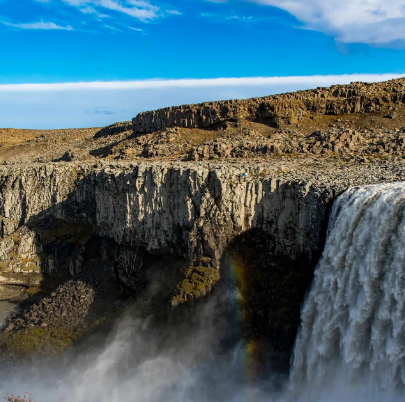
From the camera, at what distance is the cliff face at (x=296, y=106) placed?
185ft

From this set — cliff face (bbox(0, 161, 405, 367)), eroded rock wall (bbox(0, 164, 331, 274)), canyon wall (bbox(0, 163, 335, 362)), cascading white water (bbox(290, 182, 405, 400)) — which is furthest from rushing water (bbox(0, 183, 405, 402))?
eroded rock wall (bbox(0, 164, 331, 274))

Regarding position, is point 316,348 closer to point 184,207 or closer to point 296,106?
point 184,207

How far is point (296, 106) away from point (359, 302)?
Result: 41.0 metres

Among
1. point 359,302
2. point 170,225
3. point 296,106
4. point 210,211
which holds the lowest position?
point 359,302

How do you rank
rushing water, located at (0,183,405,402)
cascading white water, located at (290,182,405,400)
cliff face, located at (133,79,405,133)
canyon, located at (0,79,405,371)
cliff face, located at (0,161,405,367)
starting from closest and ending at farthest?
cascading white water, located at (290,182,405,400) < rushing water, located at (0,183,405,402) < cliff face, located at (0,161,405,367) < canyon, located at (0,79,405,371) < cliff face, located at (133,79,405,133)

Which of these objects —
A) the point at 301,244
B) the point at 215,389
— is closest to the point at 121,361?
the point at 215,389

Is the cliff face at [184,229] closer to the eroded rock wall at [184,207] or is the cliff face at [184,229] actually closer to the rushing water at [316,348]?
the eroded rock wall at [184,207]

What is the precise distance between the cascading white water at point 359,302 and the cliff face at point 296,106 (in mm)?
32205

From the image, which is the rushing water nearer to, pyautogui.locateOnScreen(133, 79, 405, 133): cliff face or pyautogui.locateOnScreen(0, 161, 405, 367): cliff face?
pyautogui.locateOnScreen(0, 161, 405, 367): cliff face

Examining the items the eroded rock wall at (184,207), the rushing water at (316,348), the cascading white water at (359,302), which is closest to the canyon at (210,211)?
the eroded rock wall at (184,207)

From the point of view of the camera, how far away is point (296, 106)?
60594mm

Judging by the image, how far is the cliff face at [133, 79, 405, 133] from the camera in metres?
56.3

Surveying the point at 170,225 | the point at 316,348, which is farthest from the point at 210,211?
the point at 316,348

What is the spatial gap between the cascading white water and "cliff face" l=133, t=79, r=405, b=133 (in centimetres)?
3220
